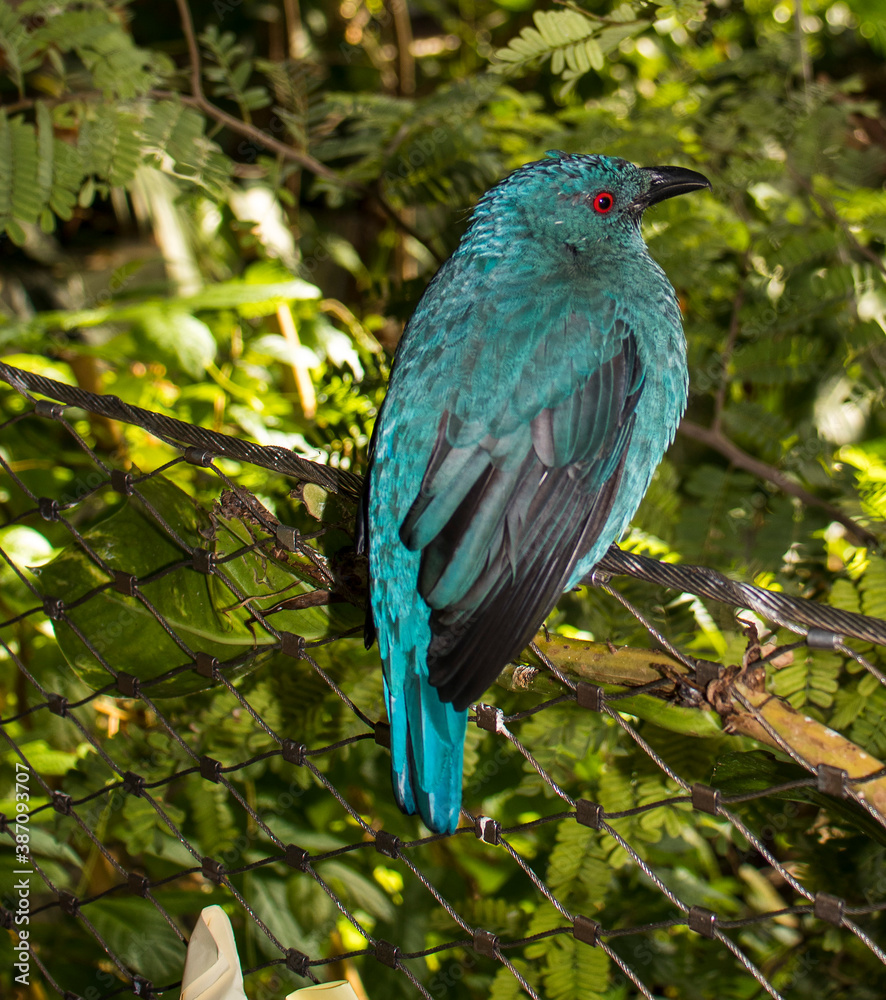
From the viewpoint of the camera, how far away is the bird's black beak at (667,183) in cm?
177

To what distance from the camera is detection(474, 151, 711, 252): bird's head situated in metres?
1.65

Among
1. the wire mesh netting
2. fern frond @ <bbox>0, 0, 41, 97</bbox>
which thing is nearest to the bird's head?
the wire mesh netting

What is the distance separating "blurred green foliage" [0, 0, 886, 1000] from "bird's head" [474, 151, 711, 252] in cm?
32

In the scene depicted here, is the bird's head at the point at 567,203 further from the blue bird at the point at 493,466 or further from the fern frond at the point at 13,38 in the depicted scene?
the fern frond at the point at 13,38

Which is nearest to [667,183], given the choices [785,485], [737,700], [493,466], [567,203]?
[567,203]

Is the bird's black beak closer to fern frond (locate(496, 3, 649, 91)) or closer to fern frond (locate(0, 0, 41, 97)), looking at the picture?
fern frond (locate(496, 3, 649, 91))

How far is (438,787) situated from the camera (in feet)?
3.98

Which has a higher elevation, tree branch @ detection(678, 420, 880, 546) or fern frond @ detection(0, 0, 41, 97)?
fern frond @ detection(0, 0, 41, 97)

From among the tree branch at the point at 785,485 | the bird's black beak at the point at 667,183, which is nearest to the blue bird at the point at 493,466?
the bird's black beak at the point at 667,183

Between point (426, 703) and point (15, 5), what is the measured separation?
8.67ft

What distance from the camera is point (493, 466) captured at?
1.31 meters

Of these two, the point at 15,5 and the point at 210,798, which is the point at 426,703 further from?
the point at 15,5

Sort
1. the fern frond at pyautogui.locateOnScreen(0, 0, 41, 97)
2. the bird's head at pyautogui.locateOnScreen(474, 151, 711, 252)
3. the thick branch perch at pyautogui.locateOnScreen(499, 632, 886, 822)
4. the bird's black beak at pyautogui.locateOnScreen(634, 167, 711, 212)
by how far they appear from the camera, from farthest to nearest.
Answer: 1. the fern frond at pyautogui.locateOnScreen(0, 0, 41, 97)
2. the bird's black beak at pyautogui.locateOnScreen(634, 167, 711, 212)
3. the bird's head at pyautogui.locateOnScreen(474, 151, 711, 252)
4. the thick branch perch at pyautogui.locateOnScreen(499, 632, 886, 822)

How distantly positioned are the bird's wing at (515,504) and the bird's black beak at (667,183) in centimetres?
51
